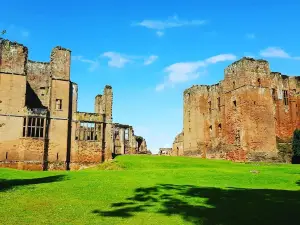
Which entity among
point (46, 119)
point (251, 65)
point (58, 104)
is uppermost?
point (251, 65)

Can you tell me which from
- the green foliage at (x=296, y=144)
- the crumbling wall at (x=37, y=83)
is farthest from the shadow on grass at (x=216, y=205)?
the crumbling wall at (x=37, y=83)

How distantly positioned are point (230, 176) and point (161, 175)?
4312 mm

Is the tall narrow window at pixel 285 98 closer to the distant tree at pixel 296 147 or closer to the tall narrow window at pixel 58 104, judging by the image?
the distant tree at pixel 296 147

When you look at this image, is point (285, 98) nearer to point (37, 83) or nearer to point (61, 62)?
point (61, 62)

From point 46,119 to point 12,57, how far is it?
695 cm

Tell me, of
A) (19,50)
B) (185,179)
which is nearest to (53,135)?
(19,50)

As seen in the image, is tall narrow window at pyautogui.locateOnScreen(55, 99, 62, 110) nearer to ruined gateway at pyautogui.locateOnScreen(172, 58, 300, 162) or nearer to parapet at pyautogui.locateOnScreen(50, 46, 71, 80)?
parapet at pyautogui.locateOnScreen(50, 46, 71, 80)

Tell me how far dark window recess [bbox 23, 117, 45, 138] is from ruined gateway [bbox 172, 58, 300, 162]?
866 inches

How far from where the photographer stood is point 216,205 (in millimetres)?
12016

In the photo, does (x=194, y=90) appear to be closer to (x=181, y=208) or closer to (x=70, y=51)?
(x=70, y=51)

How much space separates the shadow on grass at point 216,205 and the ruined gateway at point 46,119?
70.2ft

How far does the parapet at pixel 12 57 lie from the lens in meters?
33.2

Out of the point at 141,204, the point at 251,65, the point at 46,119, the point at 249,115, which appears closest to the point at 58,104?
the point at 46,119

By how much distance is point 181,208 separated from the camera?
11.6 metres
